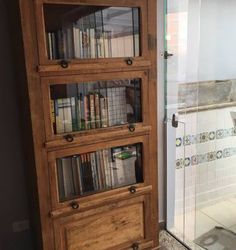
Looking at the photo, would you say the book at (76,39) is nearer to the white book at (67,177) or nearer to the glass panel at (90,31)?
the glass panel at (90,31)

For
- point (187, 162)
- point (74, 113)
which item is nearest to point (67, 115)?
point (74, 113)

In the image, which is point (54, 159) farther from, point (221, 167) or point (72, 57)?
point (221, 167)

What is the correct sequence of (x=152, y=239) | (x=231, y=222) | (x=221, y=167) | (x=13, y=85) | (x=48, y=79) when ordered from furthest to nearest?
(x=221, y=167) → (x=231, y=222) → (x=152, y=239) → (x=13, y=85) → (x=48, y=79)

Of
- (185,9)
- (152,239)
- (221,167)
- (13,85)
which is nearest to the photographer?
(13,85)

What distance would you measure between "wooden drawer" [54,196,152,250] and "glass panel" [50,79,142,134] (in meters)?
0.48

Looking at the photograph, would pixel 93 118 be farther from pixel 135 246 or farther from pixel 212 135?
pixel 212 135

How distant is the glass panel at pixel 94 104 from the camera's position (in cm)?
146

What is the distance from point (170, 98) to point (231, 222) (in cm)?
115

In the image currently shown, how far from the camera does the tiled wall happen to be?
2322 mm

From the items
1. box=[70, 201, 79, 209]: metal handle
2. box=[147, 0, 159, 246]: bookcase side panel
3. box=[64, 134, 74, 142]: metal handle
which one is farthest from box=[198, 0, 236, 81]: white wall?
box=[70, 201, 79, 209]: metal handle

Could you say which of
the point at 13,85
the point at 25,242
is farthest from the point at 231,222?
the point at 13,85

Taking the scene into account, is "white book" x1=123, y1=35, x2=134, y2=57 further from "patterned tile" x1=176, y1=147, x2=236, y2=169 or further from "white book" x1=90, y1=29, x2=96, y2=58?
"patterned tile" x1=176, y1=147, x2=236, y2=169

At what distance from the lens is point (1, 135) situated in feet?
5.75

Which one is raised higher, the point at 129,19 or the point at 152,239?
the point at 129,19
